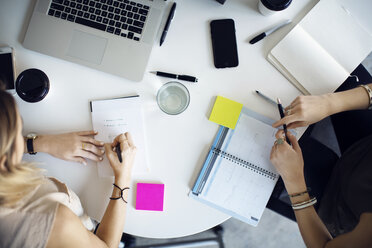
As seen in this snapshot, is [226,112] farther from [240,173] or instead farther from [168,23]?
[168,23]

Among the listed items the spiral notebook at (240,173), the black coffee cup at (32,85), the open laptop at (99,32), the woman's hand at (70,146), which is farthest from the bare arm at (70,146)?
the spiral notebook at (240,173)

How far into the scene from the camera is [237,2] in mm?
942

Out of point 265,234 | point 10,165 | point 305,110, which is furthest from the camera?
point 265,234

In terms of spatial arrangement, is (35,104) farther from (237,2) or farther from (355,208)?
(355,208)

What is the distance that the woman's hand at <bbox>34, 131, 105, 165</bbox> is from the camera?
0.88m

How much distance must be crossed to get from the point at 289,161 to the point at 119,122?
1.94ft

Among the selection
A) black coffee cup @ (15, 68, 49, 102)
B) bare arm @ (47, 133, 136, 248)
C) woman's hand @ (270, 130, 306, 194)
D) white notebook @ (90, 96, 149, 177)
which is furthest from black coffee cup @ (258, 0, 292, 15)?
black coffee cup @ (15, 68, 49, 102)

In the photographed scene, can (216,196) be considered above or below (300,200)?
below

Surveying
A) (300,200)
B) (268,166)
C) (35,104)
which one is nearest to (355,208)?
(300,200)

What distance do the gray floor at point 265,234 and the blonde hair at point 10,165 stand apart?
1.29 m

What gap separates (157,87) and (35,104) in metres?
0.44

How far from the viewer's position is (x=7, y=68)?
919mm

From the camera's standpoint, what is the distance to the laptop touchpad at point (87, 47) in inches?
36.2

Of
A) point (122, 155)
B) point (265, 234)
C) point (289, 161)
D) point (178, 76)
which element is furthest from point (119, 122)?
point (265, 234)
